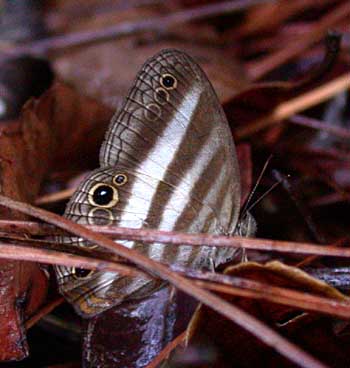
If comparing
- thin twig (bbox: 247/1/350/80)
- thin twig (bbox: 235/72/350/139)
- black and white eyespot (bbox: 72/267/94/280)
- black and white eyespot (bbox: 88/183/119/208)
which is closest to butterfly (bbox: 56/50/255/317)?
black and white eyespot (bbox: 88/183/119/208)

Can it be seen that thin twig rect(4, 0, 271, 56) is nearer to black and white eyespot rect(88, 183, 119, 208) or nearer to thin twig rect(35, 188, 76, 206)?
thin twig rect(35, 188, 76, 206)

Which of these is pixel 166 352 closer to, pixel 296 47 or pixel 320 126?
pixel 320 126

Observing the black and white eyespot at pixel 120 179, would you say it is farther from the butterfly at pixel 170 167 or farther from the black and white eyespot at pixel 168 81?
the black and white eyespot at pixel 168 81

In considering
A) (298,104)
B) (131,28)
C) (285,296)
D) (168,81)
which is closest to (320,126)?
A: (298,104)

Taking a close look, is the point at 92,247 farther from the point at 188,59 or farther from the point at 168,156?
the point at 188,59

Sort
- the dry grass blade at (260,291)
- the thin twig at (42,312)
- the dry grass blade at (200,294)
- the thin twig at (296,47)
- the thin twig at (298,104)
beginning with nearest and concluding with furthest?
1. the dry grass blade at (200,294)
2. the dry grass blade at (260,291)
3. the thin twig at (42,312)
4. the thin twig at (298,104)
5. the thin twig at (296,47)

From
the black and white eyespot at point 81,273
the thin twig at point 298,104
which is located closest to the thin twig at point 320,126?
the thin twig at point 298,104

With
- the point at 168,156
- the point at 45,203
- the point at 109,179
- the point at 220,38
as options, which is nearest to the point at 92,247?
the point at 109,179
